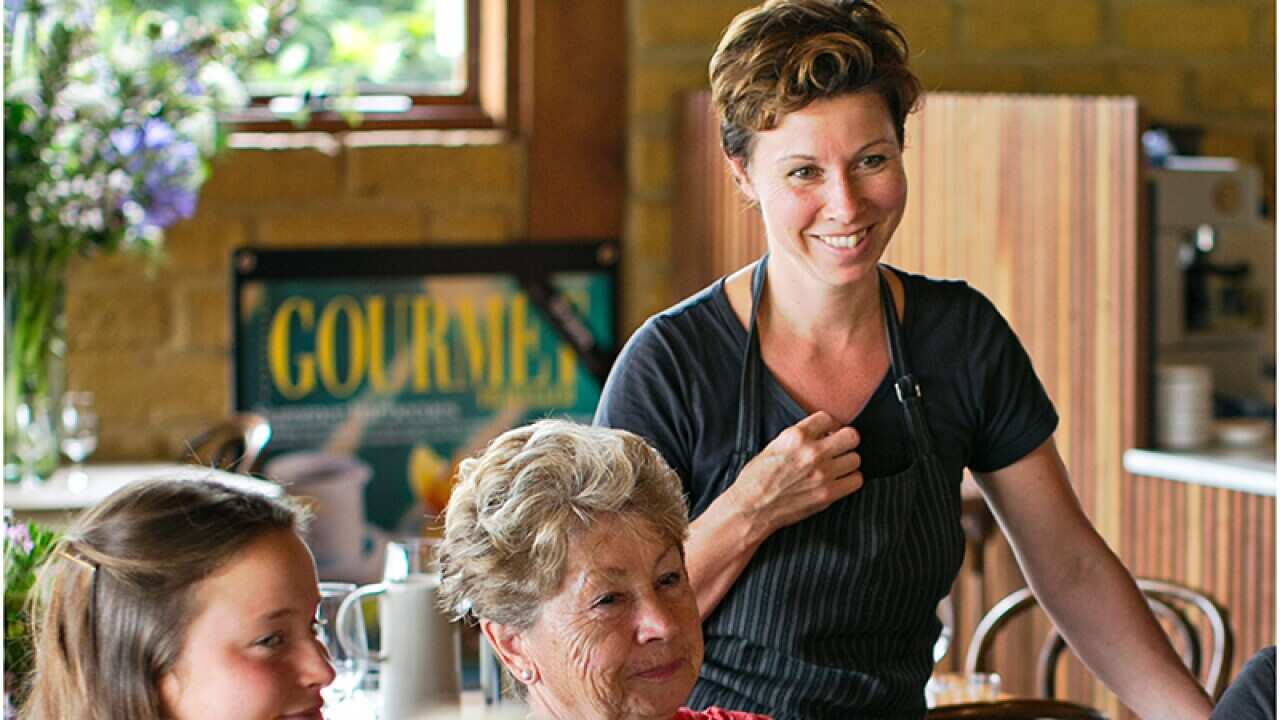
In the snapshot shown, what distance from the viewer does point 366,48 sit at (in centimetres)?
418

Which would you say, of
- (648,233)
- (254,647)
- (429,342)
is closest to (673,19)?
(648,233)

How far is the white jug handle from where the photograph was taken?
179 cm

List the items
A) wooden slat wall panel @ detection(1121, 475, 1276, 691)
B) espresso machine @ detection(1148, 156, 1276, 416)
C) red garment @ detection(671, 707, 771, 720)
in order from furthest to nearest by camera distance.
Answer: espresso machine @ detection(1148, 156, 1276, 416)
wooden slat wall panel @ detection(1121, 475, 1276, 691)
red garment @ detection(671, 707, 771, 720)

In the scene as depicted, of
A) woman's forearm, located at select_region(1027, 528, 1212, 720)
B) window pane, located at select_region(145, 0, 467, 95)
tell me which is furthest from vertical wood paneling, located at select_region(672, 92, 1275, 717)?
woman's forearm, located at select_region(1027, 528, 1212, 720)

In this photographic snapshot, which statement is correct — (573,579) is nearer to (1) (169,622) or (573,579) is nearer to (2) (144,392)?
(1) (169,622)

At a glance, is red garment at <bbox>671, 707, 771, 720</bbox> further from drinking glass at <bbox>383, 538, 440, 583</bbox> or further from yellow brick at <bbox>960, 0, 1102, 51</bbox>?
yellow brick at <bbox>960, 0, 1102, 51</bbox>

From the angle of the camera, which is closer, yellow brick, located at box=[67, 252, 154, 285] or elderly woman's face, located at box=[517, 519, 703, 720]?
elderly woman's face, located at box=[517, 519, 703, 720]

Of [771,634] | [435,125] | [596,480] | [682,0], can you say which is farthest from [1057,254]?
[596,480]

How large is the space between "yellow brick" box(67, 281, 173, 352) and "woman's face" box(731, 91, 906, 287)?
2.53 m

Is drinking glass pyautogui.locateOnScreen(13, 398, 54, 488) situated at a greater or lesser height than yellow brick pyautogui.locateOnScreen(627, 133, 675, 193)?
lesser

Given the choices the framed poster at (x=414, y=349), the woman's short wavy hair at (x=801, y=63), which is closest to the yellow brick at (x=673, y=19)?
the framed poster at (x=414, y=349)

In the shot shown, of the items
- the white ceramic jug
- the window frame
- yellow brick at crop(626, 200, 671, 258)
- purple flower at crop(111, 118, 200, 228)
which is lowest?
the white ceramic jug

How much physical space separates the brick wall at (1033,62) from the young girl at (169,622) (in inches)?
112

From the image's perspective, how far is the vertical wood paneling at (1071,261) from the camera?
360 centimetres
